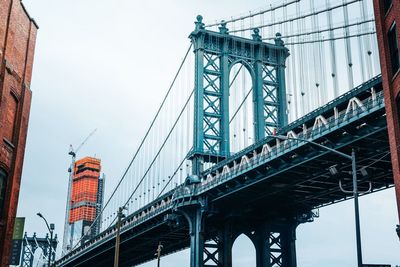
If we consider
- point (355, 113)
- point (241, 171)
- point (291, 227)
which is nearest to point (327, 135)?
point (355, 113)

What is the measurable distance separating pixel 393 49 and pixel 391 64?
2.45 ft

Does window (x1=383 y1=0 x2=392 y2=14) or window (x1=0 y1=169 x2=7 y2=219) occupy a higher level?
window (x1=383 y1=0 x2=392 y2=14)

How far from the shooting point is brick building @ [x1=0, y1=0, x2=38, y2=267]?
104 ft

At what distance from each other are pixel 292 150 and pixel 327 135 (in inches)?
153

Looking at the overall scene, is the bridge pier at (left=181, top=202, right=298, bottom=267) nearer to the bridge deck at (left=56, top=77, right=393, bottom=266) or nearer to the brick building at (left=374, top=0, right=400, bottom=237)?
the bridge deck at (left=56, top=77, right=393, bottom=266)

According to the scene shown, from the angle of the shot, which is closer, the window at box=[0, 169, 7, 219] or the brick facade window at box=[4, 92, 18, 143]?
the window at box=[0, 169, 7, 219]

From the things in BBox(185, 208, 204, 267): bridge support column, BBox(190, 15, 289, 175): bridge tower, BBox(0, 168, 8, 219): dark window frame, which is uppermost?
BBox(190, 15, 289, 175): bridge tower

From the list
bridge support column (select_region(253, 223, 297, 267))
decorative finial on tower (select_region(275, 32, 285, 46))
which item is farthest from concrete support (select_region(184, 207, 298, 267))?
decorative finial on tower (select_region(275, 32, 285, 46))

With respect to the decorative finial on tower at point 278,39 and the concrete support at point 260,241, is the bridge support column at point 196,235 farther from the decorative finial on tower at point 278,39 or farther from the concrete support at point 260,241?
the decorative finial on tower at point 278,39

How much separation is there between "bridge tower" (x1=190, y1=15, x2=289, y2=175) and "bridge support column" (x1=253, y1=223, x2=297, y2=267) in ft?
30.5

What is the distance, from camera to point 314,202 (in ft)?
208

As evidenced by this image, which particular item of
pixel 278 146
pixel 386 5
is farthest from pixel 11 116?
pixel 278 146

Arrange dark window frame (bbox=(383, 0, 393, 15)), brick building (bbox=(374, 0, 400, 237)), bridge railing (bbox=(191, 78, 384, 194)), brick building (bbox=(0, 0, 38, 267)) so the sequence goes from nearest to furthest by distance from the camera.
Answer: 1. brick building (bbox=(374, 0, 400, 237))
2. dark window frame (bbox=(383, 0, 393, 15))
3. brick building (bbox=(0, 0, 38, 267))
4. bridge railing (bbox=(191, 78, 384, 194))

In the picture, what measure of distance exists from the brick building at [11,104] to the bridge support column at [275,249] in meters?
38.9
